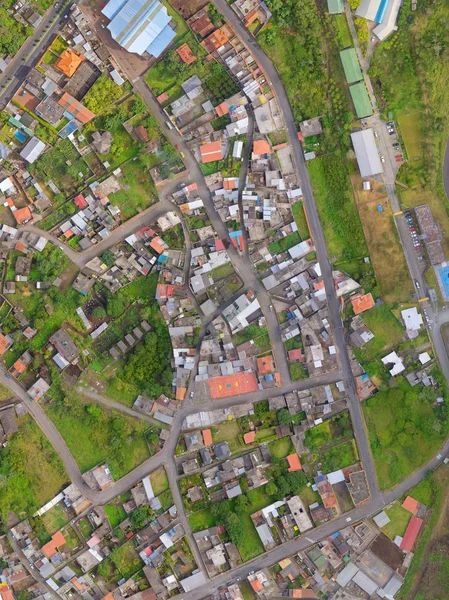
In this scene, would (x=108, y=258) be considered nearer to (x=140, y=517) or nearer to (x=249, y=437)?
(x=249, y=437)

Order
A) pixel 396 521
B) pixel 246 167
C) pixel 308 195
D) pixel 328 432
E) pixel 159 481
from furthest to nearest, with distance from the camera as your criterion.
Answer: pixel 246 167
pixel 159 481
pixel 308 195
pixel 328 432
pixel 396 521

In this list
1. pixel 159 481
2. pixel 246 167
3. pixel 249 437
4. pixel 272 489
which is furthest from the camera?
pixel 246 167

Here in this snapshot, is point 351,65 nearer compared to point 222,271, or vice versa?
point 351,65

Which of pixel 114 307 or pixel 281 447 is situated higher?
pixel 114 307

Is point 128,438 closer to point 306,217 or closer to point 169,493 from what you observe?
point 169,493

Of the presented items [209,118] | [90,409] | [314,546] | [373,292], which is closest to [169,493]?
[90,409]

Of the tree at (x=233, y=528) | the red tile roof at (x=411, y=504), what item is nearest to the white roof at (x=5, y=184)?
the tree at (x=233, y=528)

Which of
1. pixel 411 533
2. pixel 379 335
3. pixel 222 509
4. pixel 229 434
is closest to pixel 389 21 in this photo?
pixel 379 335

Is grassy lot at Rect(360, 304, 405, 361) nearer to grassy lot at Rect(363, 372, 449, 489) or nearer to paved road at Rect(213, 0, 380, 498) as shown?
paved road at Rect(213, 0, 380, 498)
